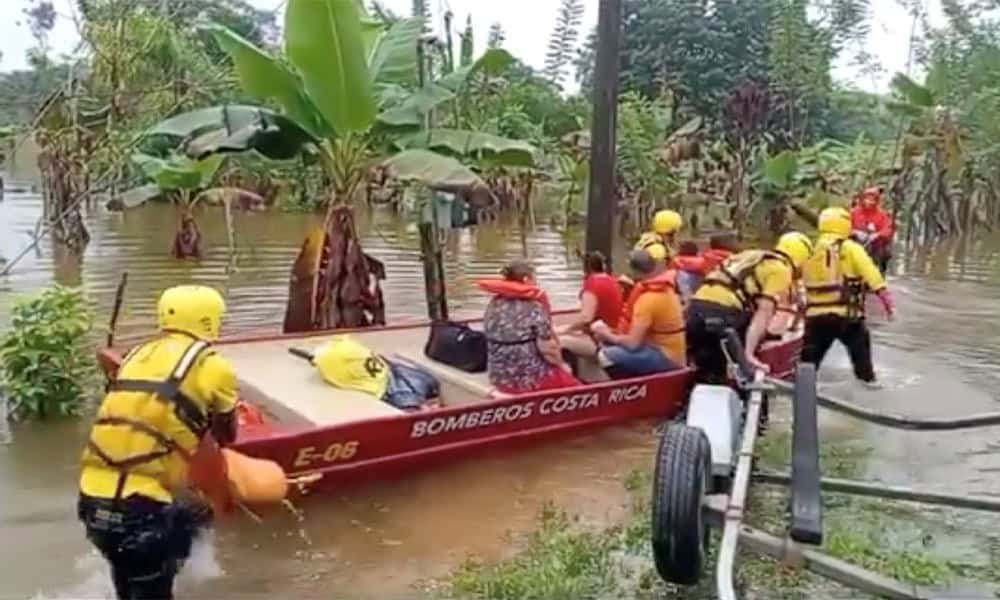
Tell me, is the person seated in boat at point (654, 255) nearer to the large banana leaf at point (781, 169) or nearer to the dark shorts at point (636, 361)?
the dark shorts at point (636, 361)

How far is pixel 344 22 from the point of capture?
30.1 ft

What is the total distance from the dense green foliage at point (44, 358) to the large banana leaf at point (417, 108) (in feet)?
10.1

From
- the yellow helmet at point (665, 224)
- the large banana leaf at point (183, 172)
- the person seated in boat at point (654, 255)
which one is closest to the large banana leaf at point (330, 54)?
the large banana leaf at point (183, 172)

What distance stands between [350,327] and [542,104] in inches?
811

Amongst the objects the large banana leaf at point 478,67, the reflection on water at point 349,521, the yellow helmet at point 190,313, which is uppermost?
the large banana leaf at point 478,67

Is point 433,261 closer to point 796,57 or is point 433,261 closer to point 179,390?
point 179,390

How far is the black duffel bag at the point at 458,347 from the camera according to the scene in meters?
9.20

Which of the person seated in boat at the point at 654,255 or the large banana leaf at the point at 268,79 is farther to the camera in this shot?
the person seated in boat at the point at 654,255

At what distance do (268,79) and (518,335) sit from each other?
3.12m

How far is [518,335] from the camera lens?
8.47 meters

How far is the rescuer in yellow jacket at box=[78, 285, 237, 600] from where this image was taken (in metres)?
4.37

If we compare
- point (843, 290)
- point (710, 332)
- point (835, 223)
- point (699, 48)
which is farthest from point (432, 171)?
point (699, 48)

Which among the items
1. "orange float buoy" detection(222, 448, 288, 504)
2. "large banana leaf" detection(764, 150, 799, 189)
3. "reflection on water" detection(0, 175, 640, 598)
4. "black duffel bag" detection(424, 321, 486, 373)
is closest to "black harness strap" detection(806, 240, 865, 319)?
"reflection on water" detection(0, 175, 640, 598)

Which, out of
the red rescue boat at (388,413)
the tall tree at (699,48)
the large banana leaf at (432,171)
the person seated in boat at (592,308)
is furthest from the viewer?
the tall tree at (699,48)
